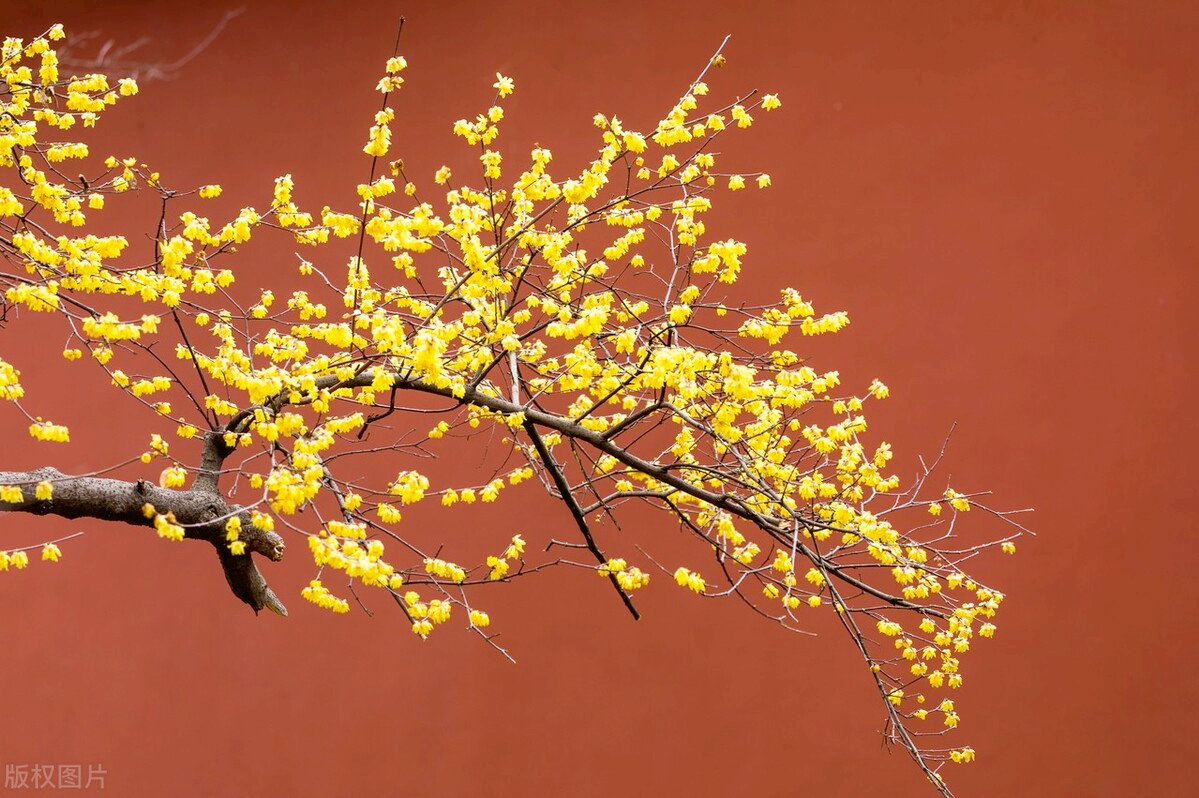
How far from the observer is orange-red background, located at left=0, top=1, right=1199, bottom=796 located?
3.62 meters

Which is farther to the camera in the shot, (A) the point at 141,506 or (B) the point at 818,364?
(B) the point at 818,364

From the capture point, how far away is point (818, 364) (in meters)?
3.92

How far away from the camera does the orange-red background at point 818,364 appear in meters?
3.62

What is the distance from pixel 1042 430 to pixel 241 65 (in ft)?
10.9

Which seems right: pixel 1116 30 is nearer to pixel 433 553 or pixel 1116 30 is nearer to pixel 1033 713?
pixel 1033 713

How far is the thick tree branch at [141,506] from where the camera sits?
2412 mm

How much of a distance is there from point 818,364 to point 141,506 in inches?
90.2

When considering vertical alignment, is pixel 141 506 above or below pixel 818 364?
below

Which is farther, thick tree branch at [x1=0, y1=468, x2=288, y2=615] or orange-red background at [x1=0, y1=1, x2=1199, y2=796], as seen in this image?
orange-red background at [x1=0, y1=1, x2=1199, y2=796]

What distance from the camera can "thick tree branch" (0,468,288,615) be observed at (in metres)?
2.41

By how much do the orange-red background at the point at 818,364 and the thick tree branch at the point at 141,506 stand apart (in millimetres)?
1516

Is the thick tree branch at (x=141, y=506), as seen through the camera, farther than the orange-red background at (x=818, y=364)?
No

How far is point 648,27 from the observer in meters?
4.15

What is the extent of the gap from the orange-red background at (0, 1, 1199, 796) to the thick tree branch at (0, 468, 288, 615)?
152cm
